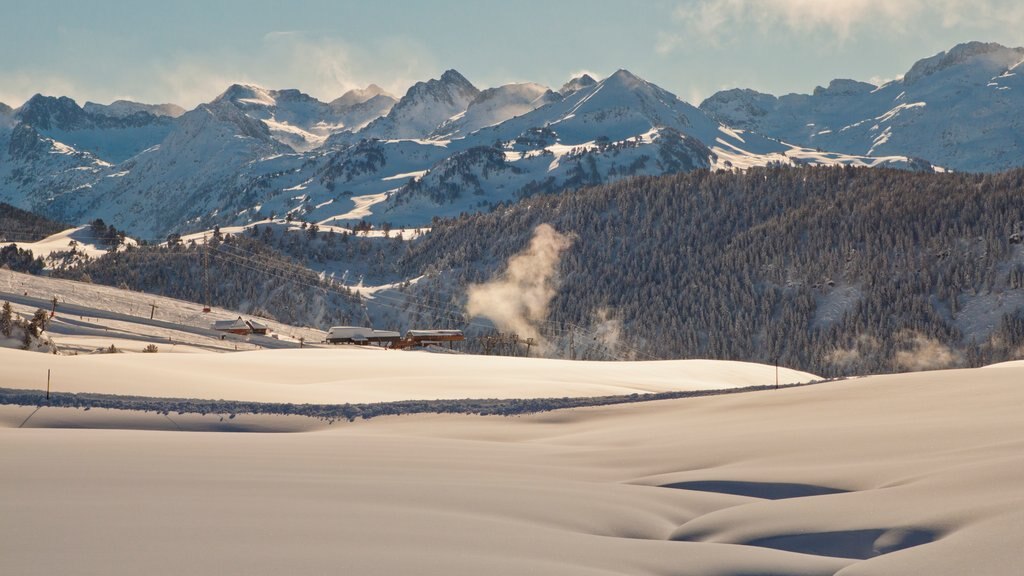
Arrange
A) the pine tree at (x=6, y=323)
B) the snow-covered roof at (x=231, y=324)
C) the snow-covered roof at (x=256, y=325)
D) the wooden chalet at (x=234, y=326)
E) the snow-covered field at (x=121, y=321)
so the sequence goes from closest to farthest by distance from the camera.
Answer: the pine tree at (x=6, y=323)
the snow-covered field at (x=121, y=321)
the wooden chalet at (x=234, y=326)
the snow-covered roof at (x=231, y=324)
the snow-covered roof at (x=256, y=325)

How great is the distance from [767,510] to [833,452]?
407cm

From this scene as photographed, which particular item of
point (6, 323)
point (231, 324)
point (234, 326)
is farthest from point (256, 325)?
point (6, 323)

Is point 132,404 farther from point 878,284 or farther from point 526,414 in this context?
point 878,284

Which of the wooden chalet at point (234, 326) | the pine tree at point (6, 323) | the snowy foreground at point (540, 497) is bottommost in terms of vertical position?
the snowy foreground at point (540, 497)

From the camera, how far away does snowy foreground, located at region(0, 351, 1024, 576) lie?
9273 millimetres

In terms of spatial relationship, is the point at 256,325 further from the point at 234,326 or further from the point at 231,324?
the point at 234,326

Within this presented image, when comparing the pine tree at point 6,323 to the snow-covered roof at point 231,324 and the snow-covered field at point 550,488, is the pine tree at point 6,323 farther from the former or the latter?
the snow-covered roof at point 231,324

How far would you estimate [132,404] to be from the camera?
20.9m

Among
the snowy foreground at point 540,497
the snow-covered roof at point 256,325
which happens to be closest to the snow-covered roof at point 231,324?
the snow-covered roof at point 256,325

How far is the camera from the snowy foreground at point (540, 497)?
9273mm

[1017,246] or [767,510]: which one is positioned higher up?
[1017,246]

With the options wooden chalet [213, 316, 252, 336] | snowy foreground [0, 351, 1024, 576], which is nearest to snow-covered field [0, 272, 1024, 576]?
snowy foreground [0, 351, 1024, 576]

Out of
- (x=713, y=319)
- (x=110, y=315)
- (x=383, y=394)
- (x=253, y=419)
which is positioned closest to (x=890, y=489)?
(x=253, y=419)

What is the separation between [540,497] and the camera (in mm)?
12633
